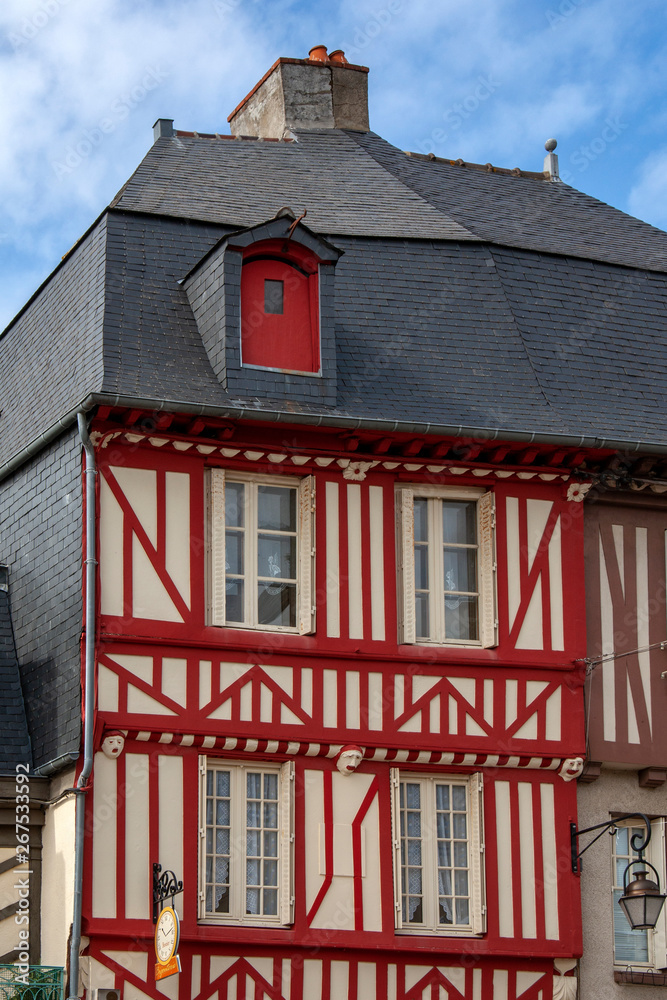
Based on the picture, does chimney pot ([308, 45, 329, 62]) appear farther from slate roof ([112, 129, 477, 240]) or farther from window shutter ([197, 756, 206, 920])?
window shutter ([197, 756, 206, 920])

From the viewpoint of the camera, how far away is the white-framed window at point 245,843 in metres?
14.6

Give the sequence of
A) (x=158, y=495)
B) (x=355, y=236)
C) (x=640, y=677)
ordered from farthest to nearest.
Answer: (x=355, y=236), (x=640, y=677), (x=158, y=495)

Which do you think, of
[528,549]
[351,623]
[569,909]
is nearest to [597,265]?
[528,549]

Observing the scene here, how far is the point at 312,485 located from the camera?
15.6 meters

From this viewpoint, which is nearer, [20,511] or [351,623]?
[351,623]

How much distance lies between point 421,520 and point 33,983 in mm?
4933

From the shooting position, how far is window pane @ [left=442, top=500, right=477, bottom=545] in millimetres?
16094

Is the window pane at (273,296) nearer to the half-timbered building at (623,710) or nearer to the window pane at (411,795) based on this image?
the half-timbered building at (623,710)

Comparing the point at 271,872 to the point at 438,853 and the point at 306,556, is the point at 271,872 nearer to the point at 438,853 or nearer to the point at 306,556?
the point at 438,853

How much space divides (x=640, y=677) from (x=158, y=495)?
4406 millimetres

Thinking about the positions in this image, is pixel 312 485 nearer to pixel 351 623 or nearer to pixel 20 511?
pixel 351 623

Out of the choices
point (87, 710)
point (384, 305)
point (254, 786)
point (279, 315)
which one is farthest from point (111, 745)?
point (384, 305)

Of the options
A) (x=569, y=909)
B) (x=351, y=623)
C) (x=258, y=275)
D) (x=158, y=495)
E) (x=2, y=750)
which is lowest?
(x=569, y=909)

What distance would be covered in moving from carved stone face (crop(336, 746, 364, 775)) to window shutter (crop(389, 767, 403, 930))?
1.22 ft
